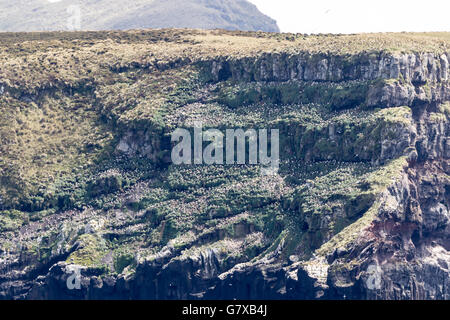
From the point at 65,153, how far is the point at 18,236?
704 inches

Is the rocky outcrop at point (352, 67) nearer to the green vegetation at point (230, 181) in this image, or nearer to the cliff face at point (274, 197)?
the cliff face at point (274, 197)

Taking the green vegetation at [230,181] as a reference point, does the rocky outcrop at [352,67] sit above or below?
above

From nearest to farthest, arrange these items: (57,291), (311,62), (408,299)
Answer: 1. (408,299)
2. (57,291)
3. (311,62)

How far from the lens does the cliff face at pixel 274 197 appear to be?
6599 inches

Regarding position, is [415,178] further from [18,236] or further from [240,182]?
[18,236]

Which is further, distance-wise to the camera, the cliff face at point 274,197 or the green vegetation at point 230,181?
the green vegetation at point 230,181

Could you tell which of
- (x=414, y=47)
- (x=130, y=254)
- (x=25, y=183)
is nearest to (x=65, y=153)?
(x=25, y=183)

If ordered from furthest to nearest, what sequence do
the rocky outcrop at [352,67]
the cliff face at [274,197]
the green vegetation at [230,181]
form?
the rocky outcrop at [352,67]
the green vegetation at [230,181]
the cliff face at [274,197]

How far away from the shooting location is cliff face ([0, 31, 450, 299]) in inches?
6599

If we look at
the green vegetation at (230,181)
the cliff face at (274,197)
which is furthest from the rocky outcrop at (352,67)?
the green vegetation at (230,181)

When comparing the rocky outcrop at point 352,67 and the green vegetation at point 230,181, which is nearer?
the green vegetation at point 230,181

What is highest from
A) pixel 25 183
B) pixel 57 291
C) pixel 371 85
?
pixel 371 85

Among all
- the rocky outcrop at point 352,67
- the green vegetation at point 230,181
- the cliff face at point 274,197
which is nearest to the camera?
the cliff face at point 274,197

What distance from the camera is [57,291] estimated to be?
17662cm
